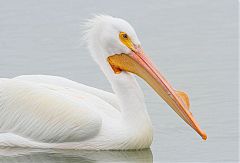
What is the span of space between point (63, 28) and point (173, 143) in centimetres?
426

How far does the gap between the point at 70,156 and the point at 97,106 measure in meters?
0.61

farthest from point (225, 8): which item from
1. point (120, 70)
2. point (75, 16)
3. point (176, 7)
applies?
point (120, 70)

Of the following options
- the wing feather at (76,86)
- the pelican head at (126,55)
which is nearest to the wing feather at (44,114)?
the wing feather at (76,86)

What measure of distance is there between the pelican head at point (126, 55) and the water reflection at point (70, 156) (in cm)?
55

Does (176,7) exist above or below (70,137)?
above

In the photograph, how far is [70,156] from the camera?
30.9ft

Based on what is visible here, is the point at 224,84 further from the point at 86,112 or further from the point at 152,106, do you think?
the point at 86,112

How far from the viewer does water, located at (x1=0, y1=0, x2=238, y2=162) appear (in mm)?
9469

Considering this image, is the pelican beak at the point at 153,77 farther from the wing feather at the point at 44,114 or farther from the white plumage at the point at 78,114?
the wing feather at the point at 44,114

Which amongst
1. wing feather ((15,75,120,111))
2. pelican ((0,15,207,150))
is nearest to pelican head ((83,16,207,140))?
pelican ((0,15,207,150))

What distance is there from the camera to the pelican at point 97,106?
9516 mm

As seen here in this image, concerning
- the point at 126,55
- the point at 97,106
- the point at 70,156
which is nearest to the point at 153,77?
the point at 126,55

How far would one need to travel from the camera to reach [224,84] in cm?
1100

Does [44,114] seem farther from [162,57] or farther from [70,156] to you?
[162,57]
